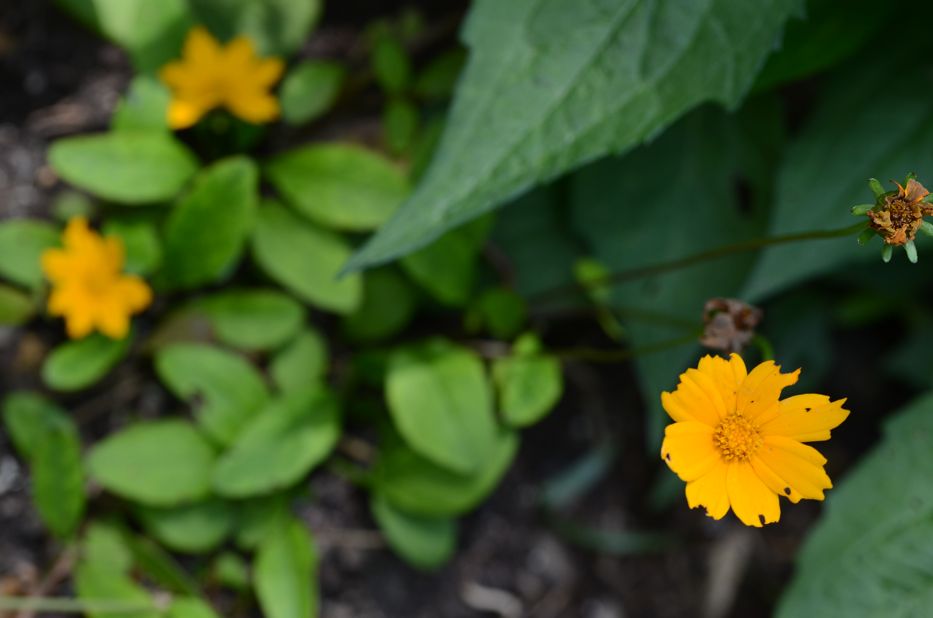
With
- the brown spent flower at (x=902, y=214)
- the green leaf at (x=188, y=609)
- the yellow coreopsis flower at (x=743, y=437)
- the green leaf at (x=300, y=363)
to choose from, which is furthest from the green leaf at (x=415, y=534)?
the brown spent flower at (x=902, y=214)

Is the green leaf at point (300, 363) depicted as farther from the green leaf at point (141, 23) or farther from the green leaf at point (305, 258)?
the green leaf at point (141, 23)

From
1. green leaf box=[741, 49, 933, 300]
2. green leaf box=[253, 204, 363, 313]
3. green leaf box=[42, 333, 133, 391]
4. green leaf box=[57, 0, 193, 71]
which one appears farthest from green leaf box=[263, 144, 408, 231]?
green leaf box=[741, 49, 933, 300]

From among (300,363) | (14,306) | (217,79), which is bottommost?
(300,363)

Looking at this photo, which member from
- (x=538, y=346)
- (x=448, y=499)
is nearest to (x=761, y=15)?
(x=538, y=346)

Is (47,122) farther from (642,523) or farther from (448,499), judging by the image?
(642,523)

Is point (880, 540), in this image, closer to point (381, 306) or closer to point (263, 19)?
point (381, 306)

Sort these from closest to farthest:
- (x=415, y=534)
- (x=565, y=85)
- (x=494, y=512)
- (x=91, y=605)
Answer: (x=565, y=85), (x=91, y=605), (x=415, y=534), (x=494, y=512)

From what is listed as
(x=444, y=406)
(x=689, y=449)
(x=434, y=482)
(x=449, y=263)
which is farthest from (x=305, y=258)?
(x=689, y=449)
